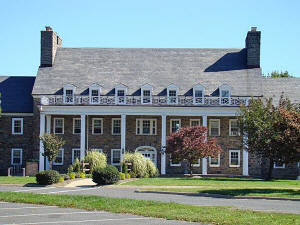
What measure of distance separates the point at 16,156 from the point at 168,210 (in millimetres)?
31091

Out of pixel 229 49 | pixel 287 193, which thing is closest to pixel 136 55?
pixel 229 49

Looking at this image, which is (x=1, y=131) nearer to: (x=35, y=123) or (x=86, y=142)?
(x=35, y=123)

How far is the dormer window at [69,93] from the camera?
42.8 meters

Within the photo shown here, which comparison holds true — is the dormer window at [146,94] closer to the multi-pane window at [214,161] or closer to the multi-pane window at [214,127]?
the multi-pane window at [214,127]

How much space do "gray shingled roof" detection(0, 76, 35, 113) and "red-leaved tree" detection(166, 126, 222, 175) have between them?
15.0m

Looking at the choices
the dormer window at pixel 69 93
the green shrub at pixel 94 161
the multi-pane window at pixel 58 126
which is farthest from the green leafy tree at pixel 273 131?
the multi-pane window at pixel 58 126

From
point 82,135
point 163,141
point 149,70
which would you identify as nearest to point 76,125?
point 82,135

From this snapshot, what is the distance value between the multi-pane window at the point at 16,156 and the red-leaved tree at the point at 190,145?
15169 millimetres

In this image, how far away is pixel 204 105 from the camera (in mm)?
42344

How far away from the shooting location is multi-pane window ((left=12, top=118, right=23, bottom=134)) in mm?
45031

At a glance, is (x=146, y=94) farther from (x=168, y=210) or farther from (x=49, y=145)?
(x=168, y=210)

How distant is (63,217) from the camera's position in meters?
15.4

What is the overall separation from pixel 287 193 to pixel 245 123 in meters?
12.2

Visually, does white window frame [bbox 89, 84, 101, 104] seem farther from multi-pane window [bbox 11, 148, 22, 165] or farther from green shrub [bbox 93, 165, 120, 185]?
green shrub [bbox 93, 165, 120, 185]
